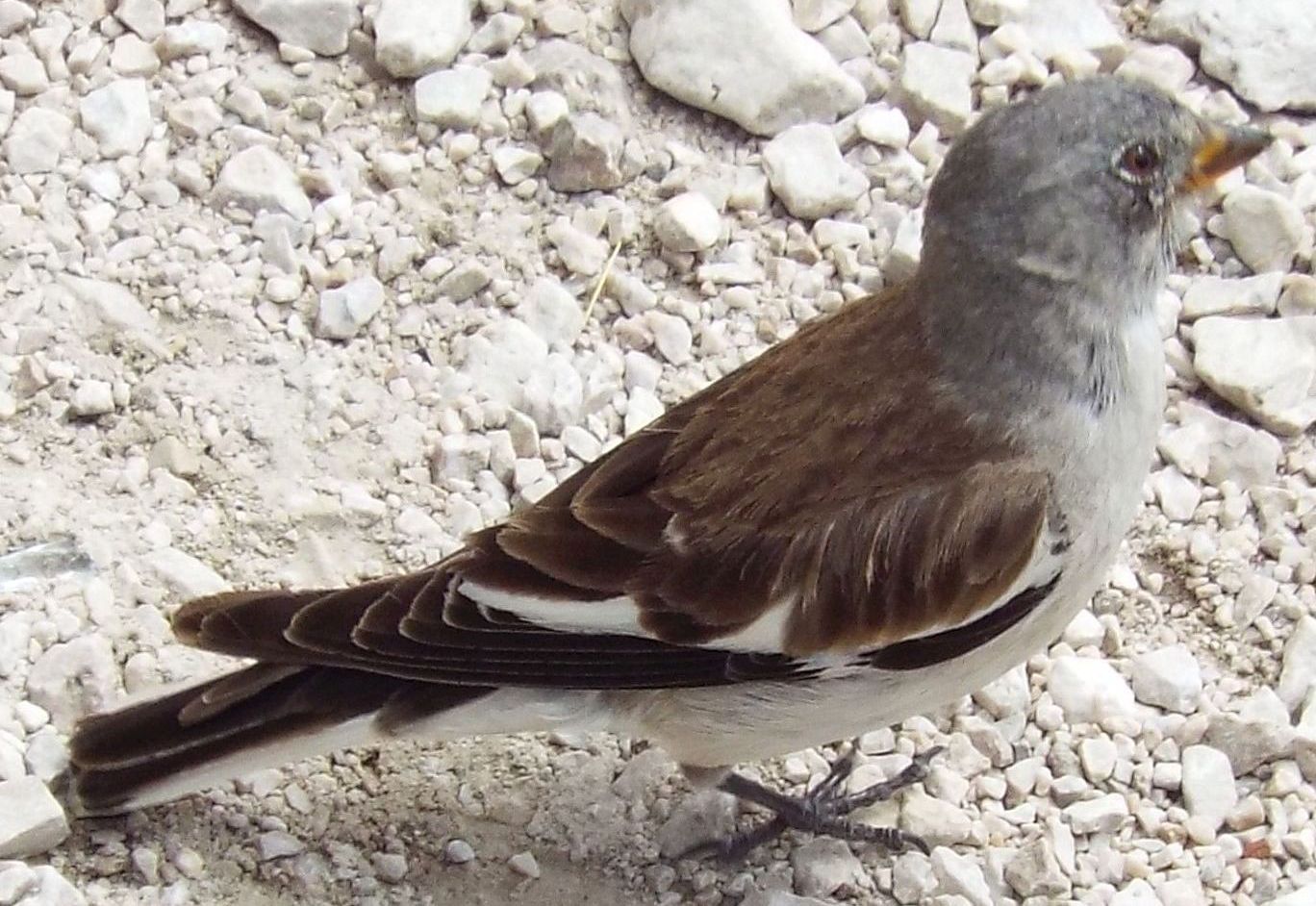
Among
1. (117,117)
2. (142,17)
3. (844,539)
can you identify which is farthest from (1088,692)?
(142,17)

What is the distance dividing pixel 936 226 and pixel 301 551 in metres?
1.48

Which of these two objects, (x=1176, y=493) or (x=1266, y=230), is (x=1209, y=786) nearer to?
(x=1176, y=493)

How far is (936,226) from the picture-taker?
11.4 feet

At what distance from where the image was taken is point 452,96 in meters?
4.82

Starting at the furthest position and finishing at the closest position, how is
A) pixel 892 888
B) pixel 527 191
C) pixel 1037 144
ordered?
pixel 527 191 < pixel 892 888 < pixel 1037 144

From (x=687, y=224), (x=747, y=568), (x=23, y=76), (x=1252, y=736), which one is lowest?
(x=1252, y=736)

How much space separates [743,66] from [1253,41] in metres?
1.33

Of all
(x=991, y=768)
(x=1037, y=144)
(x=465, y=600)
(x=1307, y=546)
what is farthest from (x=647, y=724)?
(x=1307, y=546)

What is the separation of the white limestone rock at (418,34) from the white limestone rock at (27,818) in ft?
6.74

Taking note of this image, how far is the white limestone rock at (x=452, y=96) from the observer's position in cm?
480

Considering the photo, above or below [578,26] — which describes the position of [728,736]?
below

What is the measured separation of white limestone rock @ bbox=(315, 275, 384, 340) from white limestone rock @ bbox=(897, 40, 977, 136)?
1.45 metres

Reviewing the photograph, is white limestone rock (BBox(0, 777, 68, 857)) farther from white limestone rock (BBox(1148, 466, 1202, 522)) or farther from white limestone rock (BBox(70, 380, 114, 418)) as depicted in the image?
white limestone rock (BBox(1148, 466, 1202, 522))

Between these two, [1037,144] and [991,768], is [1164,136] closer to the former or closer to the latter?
[1037,144]
